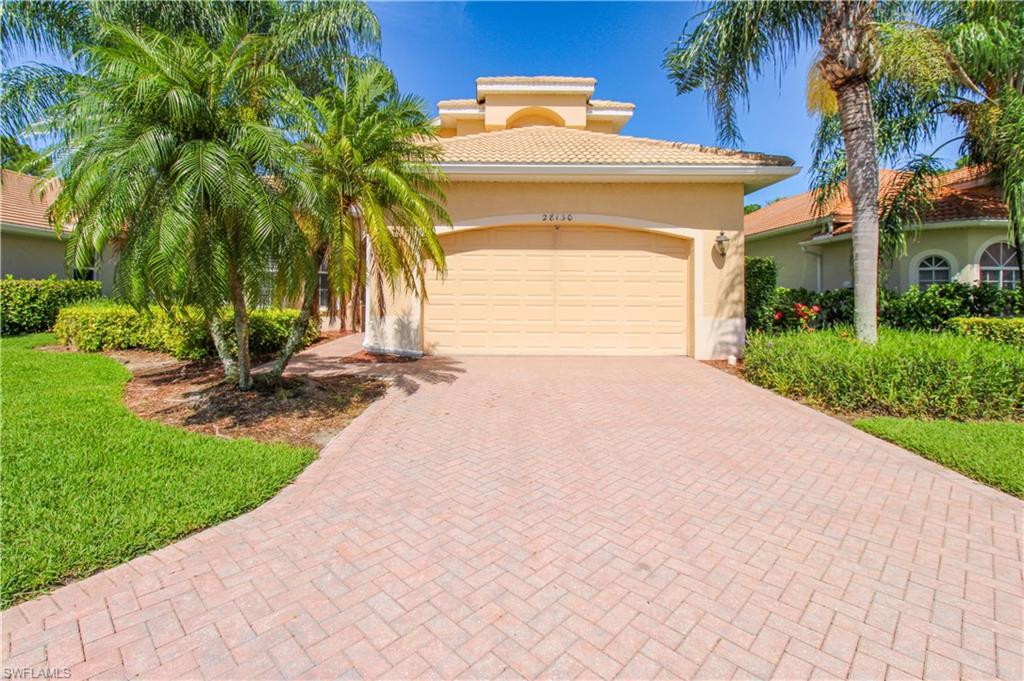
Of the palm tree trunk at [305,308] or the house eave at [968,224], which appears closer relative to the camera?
the palm tree trunk at [305,308]

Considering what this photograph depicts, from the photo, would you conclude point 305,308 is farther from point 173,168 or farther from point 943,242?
point 943,242

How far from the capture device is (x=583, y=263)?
11320 millimetres

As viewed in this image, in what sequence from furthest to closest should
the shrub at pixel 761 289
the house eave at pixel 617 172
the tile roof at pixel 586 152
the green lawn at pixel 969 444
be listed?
1. the shrub at pixel 761 289
2. the tile roof at pixel 586 152
3. the house eave at pixel 617 172
4. the green lawn at pixel 969 444

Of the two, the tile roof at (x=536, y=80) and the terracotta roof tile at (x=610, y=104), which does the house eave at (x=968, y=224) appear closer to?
the terracotta roof tile at (x=610, y=104)

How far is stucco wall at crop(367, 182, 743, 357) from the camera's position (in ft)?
36.2

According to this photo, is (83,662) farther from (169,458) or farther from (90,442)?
(90,442)

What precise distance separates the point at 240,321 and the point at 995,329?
47.6 ft

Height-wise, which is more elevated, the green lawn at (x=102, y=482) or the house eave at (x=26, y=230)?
the house eave at (x=26, y=230)

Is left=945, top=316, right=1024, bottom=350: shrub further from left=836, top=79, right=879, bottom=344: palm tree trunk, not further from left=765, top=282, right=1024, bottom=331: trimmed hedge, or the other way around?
left=836, top=79, right=879, bottom=344: palm tree trunk

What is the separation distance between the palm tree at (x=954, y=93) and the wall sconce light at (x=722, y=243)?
3884 millimetres

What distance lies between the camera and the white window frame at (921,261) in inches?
562

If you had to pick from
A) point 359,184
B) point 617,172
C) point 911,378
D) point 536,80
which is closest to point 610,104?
point 536,80

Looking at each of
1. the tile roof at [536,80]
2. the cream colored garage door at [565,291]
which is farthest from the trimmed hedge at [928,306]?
the tile roof at [536,80]

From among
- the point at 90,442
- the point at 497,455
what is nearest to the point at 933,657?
the point at 497,455
